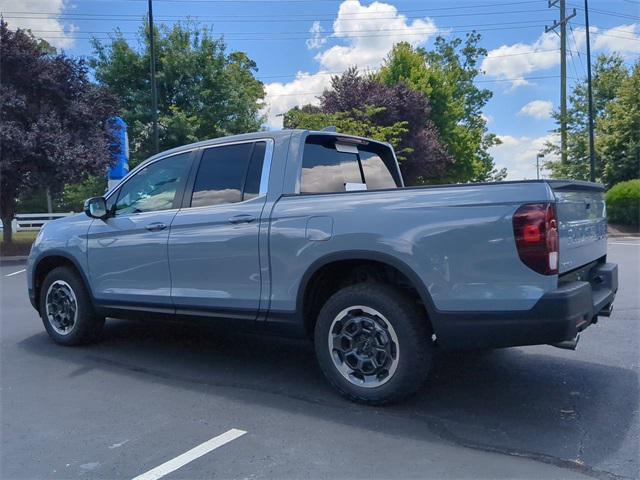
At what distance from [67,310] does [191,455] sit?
3.18 metres

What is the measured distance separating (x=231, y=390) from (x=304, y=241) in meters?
1.34

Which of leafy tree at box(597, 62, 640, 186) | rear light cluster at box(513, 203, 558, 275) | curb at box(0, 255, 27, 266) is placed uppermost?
leafy tree at box(597, 62, 640, 186)

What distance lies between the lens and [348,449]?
329 centimetres

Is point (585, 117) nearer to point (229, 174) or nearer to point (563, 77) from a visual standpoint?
point (563, 77)

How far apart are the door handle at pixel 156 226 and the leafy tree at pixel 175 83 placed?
20053mm

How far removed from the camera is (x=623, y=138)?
2722 cm

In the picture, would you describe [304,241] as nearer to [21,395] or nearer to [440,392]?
[440,392]

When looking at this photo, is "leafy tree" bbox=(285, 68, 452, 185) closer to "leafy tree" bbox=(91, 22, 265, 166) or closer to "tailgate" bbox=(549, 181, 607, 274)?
"leafy tree" bbox=(91, 22, 265, 166)

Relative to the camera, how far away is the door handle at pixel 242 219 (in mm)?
4367

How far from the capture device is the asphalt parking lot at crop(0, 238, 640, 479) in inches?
123

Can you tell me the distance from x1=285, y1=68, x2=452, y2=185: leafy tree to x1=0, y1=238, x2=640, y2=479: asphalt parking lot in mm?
20540

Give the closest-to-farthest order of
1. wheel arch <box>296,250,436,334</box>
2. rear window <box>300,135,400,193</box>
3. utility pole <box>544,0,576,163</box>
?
wheel arch <box>296,250,436,334</box> < rear window <box>300,135,400,193</box> < utility pole <box>544,0,576,163</box>

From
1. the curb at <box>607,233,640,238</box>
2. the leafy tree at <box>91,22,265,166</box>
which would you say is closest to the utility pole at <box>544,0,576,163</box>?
the curb at <box>607,233,640,238</box>

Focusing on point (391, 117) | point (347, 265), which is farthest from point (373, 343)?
point (391, 117)
